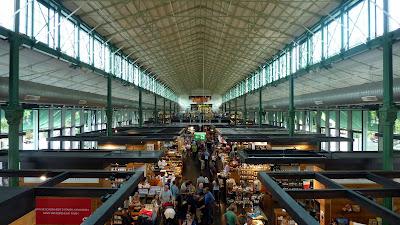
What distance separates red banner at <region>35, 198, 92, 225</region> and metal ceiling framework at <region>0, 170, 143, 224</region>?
2846 millimetres

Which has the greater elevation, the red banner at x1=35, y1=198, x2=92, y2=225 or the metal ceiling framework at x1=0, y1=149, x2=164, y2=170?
the metal ceiling framework at x1=0, y1=149, x2=164, y2=170

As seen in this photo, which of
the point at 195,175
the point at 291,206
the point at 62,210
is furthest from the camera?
the point at 195,175

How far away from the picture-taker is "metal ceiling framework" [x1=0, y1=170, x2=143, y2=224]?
3.85 metres

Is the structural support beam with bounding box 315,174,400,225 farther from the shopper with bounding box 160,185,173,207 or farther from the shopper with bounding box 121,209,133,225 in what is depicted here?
the shopper with bounding box 160,185,173,207

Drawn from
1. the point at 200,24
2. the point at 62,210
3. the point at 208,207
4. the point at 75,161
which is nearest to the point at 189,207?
the point at 208,207

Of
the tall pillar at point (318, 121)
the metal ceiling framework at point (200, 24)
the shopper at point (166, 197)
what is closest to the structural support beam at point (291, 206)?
the shopper at point (166, 197)

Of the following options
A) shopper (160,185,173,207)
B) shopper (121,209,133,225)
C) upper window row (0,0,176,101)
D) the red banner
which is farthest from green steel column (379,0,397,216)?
upper window row (0,0,176,101)

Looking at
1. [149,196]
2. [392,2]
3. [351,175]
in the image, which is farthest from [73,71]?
[351,175]

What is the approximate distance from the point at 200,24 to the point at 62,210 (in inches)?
745

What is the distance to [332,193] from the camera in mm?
4512

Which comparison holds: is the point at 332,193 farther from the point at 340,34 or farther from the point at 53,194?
the point at 340,34

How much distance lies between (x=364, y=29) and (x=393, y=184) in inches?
377

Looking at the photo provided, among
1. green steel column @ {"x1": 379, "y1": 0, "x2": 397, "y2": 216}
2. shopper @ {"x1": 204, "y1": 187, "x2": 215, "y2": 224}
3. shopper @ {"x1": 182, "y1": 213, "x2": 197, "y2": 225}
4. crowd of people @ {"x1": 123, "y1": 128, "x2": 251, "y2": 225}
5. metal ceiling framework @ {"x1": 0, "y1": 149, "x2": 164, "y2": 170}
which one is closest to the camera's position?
green steel column @ {"x1": 379, "y1": 0, "x2": 397, "y2": 216}

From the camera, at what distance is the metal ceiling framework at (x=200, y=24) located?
54.7 ft
